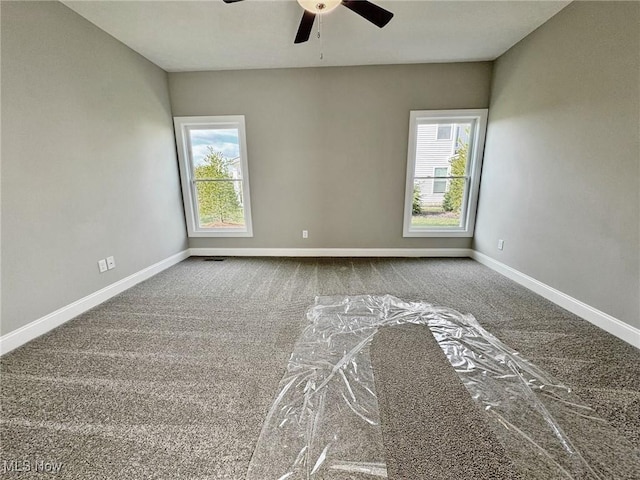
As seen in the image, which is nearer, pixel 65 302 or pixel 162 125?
pixel 65 302

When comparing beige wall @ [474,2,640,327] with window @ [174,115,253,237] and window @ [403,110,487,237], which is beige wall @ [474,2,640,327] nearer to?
window @ [403,110,487,237]

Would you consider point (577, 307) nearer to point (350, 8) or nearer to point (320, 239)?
point (320, 239)

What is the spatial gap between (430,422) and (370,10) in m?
2.63

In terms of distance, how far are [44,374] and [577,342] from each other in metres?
3.58

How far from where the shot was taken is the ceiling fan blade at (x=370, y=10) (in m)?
1.72

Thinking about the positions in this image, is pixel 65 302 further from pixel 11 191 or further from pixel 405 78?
pixel 405 78

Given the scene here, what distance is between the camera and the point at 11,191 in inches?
69.9

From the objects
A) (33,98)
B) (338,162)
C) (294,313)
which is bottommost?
(294,313)

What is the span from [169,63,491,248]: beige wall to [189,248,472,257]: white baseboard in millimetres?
82

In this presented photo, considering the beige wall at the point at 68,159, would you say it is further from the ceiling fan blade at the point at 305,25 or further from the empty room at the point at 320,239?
the ceiling fan blade at the point at 305,25

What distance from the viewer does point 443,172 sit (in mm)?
3623

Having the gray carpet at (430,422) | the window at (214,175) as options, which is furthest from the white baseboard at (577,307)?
the window at (214,175)

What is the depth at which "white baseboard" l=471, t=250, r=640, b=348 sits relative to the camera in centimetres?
177

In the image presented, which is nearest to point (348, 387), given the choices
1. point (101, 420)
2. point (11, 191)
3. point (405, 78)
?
point (101, 420)
